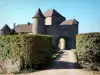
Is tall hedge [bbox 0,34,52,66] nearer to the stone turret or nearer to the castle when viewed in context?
the castle

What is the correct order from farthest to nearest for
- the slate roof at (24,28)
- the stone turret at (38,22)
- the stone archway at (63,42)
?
the slate roof at (24,28) → the stone archway at (63,42) → the stone turret at (38,22)

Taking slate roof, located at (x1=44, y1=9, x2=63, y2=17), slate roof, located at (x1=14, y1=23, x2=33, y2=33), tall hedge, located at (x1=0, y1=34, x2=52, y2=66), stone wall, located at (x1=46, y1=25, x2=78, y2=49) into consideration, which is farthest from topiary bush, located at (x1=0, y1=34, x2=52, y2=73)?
slate roof, located at (x1=44, y1=9, x2=63, y2=17)

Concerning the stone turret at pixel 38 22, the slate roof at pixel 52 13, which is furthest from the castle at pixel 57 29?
the slate roof at pixel 52 13

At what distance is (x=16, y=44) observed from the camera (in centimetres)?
2044

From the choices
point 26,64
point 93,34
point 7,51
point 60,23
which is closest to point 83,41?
point 93,34

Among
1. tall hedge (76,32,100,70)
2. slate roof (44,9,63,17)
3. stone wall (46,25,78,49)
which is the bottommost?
tall hedge (76,32,100,70)

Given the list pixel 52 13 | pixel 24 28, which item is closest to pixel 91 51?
pixel 52 13

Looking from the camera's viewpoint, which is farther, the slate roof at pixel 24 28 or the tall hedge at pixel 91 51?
the slate roof at pixel 24 28

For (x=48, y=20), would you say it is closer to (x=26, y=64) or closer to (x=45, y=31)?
(x=45, y=31)

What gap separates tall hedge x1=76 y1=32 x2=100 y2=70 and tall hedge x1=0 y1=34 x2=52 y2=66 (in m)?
4.19

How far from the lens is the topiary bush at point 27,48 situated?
19906 mm

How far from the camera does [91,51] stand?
63.1 feet

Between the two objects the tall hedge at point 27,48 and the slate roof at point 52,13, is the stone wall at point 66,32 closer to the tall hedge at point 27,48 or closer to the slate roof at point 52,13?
the slate roof at point 52,13

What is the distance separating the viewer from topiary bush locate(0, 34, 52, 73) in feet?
65.3
